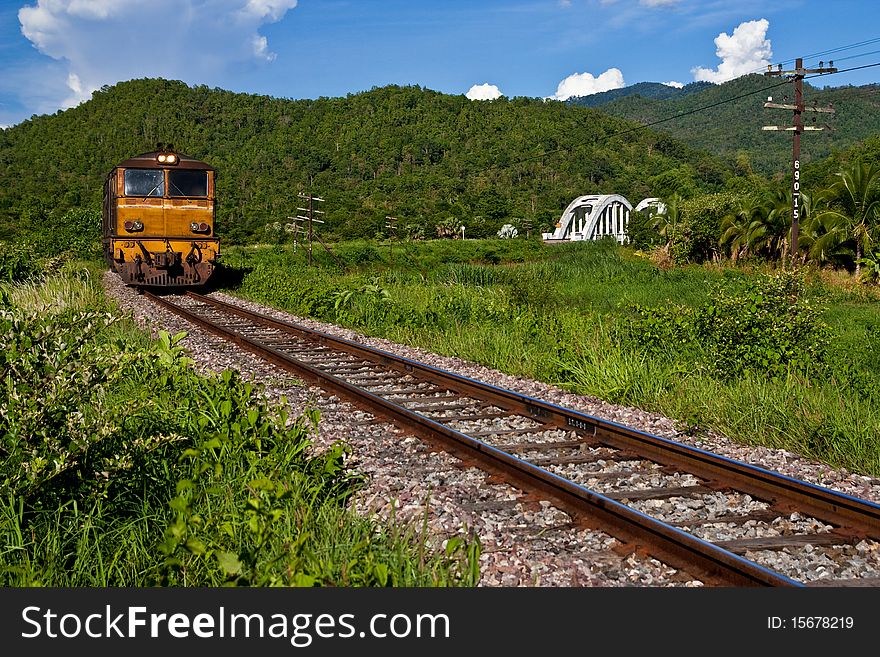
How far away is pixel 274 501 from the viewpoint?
4133mm

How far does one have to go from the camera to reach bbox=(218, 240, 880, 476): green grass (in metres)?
Answer: 6.66

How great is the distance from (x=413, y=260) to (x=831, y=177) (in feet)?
66.8

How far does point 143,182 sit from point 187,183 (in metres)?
1.06

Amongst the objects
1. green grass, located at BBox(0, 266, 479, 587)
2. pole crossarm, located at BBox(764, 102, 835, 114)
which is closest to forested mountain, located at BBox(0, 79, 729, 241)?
pole crossarm, located at BBox(764, 102, 835, 114)

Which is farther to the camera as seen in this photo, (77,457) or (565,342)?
(565,342)

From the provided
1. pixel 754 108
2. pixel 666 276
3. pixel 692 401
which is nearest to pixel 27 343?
pixel 692 401

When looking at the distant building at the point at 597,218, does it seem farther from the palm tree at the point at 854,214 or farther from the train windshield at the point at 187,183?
Result: the train windshield at the point at 187,183

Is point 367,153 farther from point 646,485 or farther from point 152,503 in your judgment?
point 152,503

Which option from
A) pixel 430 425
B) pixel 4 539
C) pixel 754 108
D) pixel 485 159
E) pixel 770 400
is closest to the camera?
pixel 4 539

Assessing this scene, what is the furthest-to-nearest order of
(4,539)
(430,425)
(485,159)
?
1. (485,159)
2. (430,425)
3. (4,539)

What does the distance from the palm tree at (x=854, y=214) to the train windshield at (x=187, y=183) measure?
21.2m

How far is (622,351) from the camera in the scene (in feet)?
31.0

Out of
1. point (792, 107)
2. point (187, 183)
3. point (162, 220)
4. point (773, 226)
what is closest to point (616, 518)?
point (162, 220)

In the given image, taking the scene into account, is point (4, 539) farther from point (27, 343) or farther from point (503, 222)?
point (503, 222)
